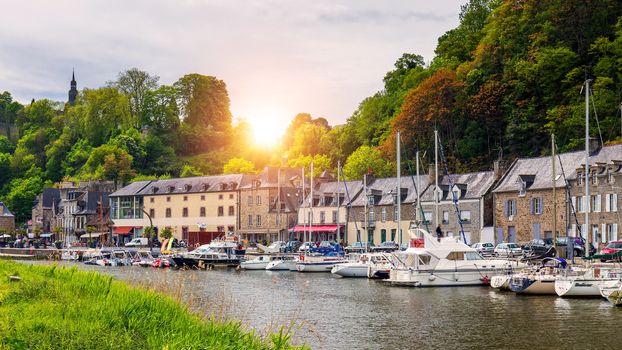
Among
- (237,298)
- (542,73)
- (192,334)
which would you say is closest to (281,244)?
(542,73)

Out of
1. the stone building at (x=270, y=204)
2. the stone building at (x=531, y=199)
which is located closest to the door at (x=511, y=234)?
the stone building at (x=531, y=199)

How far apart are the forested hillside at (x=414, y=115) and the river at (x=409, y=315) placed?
112 ft

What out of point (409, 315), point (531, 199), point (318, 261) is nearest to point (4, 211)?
point (318, 261)

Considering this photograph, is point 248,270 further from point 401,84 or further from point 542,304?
point 401,84

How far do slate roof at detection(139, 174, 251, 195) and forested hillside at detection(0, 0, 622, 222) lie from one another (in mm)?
13849

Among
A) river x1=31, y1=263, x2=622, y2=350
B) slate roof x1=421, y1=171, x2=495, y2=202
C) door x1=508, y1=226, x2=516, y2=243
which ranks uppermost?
slate roof x1=421, y1=171, x2=495, y2=202

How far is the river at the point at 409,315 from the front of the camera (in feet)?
85.8

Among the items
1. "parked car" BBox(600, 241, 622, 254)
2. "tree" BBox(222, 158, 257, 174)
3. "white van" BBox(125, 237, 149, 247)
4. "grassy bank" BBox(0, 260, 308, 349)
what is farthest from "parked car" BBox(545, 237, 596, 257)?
"tree" BBox(222, 158, 257, 174)

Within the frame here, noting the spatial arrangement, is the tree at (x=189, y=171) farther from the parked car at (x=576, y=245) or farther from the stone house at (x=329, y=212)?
the parked car at (x=576, y=245)

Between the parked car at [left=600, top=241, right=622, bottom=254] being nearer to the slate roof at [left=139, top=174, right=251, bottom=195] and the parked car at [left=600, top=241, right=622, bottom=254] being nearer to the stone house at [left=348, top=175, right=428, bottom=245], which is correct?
the stone house at [left=348, top=175, right=428, bottom=245]

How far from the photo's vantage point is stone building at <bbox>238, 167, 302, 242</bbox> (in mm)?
90375

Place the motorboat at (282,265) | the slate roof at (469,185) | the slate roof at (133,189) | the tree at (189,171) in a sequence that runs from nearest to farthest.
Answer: the motorboat at (282,265) < the slate roof at (469,185) < the slate roof at (133,189) < the tree at (189,171)

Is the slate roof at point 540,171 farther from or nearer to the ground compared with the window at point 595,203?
farther from the ground

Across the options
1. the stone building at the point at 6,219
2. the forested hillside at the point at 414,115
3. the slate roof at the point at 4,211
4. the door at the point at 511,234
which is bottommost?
the door at the point at 511,234
